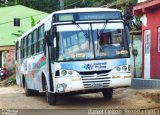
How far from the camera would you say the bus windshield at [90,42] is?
1575 cm

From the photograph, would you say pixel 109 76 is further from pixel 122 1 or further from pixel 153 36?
pixel 122 1

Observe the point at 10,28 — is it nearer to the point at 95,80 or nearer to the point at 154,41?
the point at 154,41

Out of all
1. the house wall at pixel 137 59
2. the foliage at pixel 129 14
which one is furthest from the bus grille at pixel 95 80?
the foliage at pixel 129 14

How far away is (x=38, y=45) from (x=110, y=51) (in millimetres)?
4071

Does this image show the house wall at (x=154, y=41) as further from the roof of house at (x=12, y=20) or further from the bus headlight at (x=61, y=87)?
the roof of house at (x=12, y=20)

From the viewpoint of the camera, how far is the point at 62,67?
15.6 m

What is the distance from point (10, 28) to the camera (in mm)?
47312

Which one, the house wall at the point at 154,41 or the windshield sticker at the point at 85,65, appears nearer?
the windshield sticker at the point at 85,65

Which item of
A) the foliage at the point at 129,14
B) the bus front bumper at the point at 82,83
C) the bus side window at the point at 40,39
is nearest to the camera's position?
the bus front bumper at the point at 82,83

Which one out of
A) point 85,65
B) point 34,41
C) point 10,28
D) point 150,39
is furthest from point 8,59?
point 85,65

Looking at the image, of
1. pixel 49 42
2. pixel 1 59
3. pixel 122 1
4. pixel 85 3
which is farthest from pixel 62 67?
pixel 85 3

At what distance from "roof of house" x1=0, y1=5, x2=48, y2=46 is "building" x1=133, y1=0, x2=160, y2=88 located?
23.6m

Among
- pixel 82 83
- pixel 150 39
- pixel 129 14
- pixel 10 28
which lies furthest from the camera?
pixel 10 28

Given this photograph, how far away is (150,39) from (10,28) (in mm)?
26767
